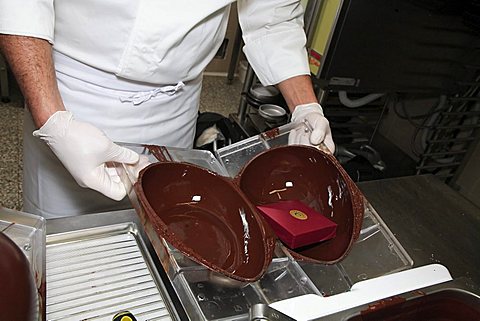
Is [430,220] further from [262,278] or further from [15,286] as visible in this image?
[15,286]

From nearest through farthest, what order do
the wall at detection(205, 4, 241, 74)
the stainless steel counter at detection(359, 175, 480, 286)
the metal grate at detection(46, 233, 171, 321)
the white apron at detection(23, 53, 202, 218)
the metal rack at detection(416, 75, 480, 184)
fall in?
the metal grate at detection(46, 233, 171, 321) → the white apron at detection(23, 53, 202, 218) → the stainless steel counter at detection(359, 175, 480, 286) → the metal rack at detection(416, 75, 480, 184) → the wall at detection(205, 4, 241, 74)

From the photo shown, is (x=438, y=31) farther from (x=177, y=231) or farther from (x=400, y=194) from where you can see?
(x=177, y=231)

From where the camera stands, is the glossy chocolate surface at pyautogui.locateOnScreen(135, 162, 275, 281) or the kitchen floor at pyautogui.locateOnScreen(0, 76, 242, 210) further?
the kitchen floor at pyautogui.locateOnScreen(0, 76, 242, 210)

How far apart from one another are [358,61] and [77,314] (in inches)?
58.9

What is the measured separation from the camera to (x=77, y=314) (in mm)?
480

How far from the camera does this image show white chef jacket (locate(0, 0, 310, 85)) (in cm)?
59

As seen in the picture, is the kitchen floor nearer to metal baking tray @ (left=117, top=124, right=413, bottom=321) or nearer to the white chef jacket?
the white chef jacket

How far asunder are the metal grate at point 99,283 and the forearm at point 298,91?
555 millimetres

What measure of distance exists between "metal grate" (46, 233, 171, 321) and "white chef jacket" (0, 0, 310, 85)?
0.30 m

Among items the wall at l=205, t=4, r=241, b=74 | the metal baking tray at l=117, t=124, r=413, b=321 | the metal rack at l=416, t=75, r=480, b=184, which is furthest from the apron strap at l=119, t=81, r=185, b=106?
the wall at l=205, t=4, r=241, b=74

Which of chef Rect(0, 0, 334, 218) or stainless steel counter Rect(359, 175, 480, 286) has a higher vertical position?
chef Rect(0, 0, 334, 218)

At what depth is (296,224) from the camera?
60 cm

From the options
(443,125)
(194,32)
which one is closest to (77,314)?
(194,32)

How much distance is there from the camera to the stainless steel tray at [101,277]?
490mm
